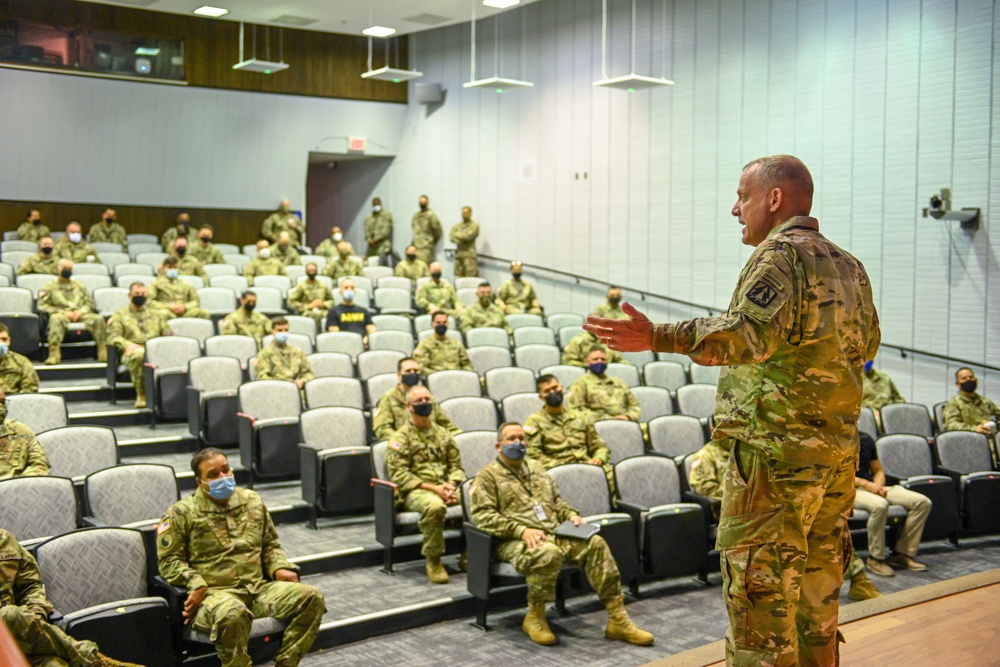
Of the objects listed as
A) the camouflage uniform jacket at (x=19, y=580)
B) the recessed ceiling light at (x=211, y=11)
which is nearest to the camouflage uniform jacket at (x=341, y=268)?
the recessed ceiling light at (x=211, y=11)

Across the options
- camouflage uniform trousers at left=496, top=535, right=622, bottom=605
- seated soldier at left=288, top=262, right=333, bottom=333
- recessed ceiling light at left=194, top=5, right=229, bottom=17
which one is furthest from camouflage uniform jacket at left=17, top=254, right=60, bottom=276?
camouflage uniform trousers at left=496, top=535, right=622, bottom=605

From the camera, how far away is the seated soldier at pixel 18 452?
4.85m

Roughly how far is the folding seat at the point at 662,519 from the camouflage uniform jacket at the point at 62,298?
218 inches

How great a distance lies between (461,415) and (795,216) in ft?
15.8

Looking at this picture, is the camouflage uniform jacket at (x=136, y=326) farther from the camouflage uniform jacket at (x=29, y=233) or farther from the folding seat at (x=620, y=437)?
the camouflage uniform jacket at (x=29, y=233)

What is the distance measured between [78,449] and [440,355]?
3.53 m

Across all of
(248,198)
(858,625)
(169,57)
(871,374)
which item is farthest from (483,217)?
(858,625)

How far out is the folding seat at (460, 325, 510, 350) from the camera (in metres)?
9.35

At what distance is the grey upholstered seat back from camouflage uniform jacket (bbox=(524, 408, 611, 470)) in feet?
7.52

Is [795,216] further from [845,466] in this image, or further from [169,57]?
[169,57]

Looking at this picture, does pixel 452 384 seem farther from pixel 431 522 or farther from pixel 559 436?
pixel 431 522

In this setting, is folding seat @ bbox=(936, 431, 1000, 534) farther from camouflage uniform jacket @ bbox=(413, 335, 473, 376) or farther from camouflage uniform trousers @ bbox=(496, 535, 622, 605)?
camouflage uniform jacket @ bbox=(413, 335, 473, 376)

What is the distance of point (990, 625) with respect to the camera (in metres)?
3.17

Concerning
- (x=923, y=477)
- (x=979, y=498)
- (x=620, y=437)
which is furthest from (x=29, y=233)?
(x=979, y=498)
